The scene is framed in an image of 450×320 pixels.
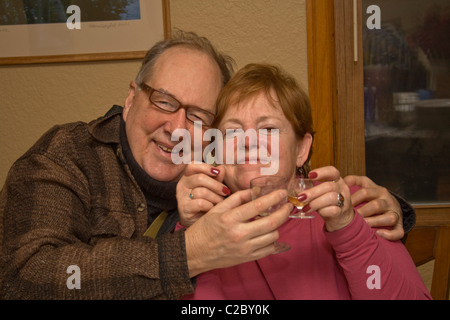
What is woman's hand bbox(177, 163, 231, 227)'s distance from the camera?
3.81ft

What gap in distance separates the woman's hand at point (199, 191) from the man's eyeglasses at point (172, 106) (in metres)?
0.32

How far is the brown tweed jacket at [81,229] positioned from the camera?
102 centimetres

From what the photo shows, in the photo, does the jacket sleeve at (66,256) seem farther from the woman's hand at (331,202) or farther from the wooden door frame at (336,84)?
the wooden door frame at (336,84)

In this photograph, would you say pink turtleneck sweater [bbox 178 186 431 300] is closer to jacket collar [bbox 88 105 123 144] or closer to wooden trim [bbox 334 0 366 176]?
jacket collar [bbox 88 105 123 144]

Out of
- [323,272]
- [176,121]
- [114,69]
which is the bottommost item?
[323,272]

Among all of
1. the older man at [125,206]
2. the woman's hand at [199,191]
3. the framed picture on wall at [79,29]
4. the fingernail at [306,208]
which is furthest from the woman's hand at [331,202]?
the framed picture on wall at [79,29]

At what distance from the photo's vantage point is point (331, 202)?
1.00 meters

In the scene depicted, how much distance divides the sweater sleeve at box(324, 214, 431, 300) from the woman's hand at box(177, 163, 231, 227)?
0.33 meters

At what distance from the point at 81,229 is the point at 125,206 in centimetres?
18

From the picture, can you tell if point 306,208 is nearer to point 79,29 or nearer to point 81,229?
point 81,229

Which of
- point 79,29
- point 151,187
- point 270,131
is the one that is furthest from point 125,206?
point 79,29

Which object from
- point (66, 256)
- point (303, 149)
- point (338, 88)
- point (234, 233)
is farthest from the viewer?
point (338, 88)
